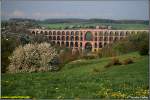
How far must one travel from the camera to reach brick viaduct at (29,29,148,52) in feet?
30.1

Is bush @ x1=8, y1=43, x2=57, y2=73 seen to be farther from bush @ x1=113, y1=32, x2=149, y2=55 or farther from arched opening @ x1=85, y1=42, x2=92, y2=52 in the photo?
bush @ x1=113, y1=32, x2=149, y2=55

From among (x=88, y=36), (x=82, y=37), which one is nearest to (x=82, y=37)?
(x=82, y=37)

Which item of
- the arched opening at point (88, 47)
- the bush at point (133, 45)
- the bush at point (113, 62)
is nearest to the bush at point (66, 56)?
the arched opening at point (88, 47)

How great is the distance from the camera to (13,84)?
922 centimetres

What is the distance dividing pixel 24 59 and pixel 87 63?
118 centimetres

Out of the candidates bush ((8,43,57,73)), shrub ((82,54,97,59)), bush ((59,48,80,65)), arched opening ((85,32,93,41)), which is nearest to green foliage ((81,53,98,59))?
shrub ((82,54,97,59))

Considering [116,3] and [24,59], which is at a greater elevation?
[116,3]

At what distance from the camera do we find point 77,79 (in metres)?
9.11

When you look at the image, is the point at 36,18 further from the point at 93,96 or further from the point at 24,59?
the point at 93,96

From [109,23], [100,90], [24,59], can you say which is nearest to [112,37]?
[109,23]

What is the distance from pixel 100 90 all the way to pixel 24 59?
155cm

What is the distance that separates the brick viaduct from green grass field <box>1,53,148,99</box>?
28cm

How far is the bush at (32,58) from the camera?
30.4 feet

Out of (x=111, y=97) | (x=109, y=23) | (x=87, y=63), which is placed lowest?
(x=111, y=97)
